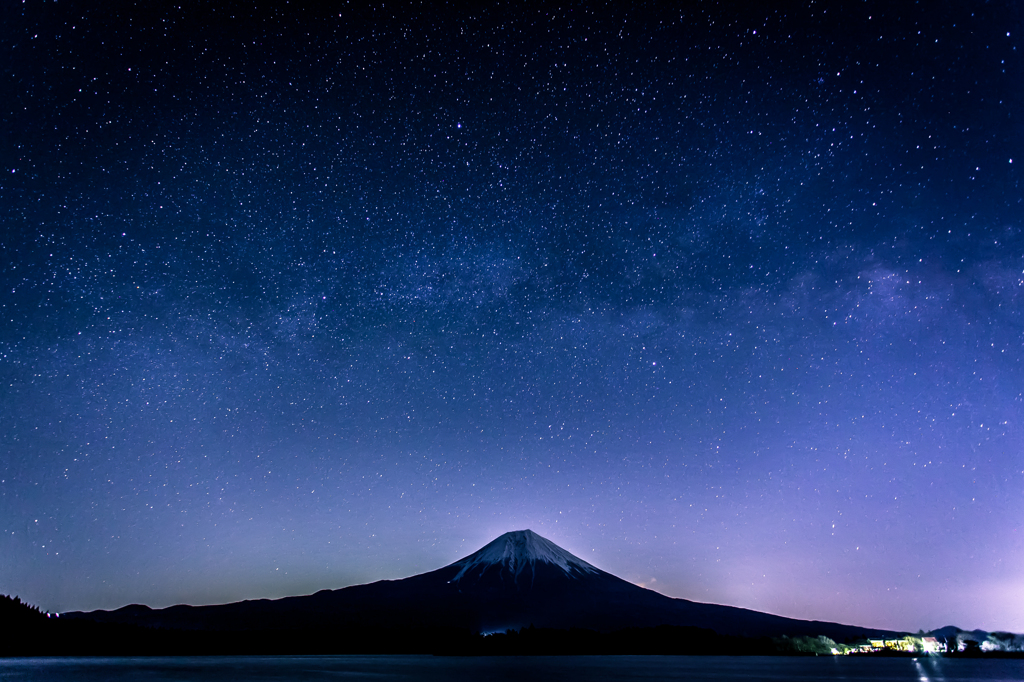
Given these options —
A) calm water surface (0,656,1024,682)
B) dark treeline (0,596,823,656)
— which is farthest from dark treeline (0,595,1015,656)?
calm water surface (0,656,1024,682)

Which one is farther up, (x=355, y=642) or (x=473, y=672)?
(x=355, y=642)

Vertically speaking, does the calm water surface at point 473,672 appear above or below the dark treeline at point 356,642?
below

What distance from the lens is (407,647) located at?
188 metres

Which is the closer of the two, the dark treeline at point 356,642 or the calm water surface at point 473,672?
the calm water surface at point 473,672

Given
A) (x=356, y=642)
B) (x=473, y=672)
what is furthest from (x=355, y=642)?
(x=473, y=672)

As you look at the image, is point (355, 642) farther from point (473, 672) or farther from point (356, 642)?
point (473, 672)

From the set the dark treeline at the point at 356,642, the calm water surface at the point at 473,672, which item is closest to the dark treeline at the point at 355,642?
the dark treeline at the point at 356,642

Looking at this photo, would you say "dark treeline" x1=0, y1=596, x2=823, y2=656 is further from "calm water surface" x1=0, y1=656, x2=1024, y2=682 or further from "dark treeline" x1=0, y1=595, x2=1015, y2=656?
"calm water surface" x1=0, y1=656, x2=1024, y2=682

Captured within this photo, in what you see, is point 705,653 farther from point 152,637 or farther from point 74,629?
point 74,629

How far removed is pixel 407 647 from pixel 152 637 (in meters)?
68.2

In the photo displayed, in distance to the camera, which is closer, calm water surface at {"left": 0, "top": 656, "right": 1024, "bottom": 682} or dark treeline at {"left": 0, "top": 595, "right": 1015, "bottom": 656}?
calm water surface at {"left": 0, "top": 656, "right": 1024, "bottom": 682}

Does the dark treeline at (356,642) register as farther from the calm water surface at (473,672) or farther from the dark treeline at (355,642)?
the calm water surface at (473,672)

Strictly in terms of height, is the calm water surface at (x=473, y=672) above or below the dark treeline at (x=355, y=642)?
below

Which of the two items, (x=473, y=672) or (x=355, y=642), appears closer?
(x=473, y=672)
